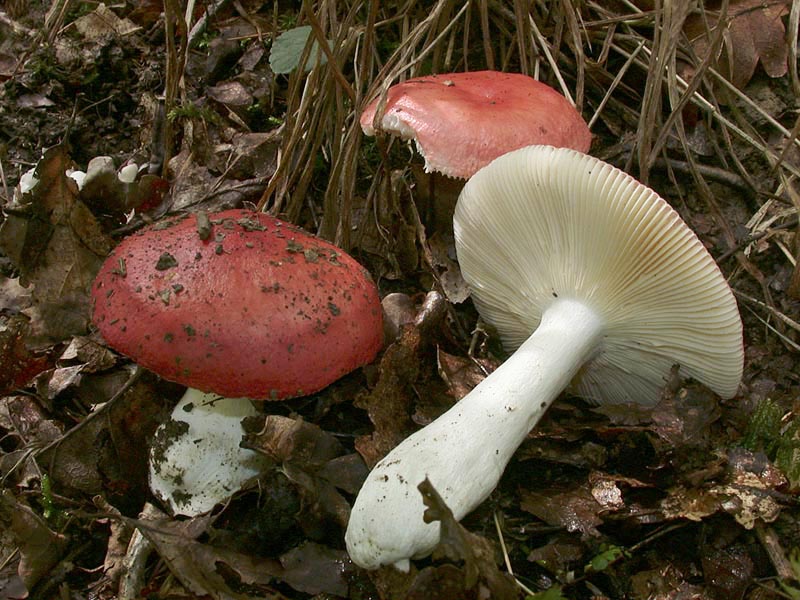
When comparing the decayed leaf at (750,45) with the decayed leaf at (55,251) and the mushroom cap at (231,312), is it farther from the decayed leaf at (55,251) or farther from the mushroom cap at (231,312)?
the decayed leaf at (55,251)

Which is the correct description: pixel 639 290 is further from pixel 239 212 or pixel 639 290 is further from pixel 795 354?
pixel 239 212

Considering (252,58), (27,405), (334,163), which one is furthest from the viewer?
(252,58)

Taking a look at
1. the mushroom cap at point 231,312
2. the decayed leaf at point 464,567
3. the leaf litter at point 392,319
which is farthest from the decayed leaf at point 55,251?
the decayed leaf at point 464,567

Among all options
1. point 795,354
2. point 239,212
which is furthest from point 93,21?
point 795,354

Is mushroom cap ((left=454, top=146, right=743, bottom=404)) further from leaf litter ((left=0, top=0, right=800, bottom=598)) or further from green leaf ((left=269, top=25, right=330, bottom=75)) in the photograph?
green leaf ((left=269, top=25, right=330, bottom=75))

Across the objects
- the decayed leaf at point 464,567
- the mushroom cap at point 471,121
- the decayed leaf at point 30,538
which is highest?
the mushroom cap at point 471,121

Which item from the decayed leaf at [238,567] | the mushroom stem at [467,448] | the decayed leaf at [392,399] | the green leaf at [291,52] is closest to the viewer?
the mushroom stem at [467,448]

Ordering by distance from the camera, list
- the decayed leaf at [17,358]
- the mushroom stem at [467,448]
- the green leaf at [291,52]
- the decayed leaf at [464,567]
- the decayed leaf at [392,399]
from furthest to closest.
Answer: the green leaf at [291,52], the decayed leaf at [17,358], the decayed leaf at [392,399], the mushroom stem at [467,448], the decayed leaf at [464,567]
